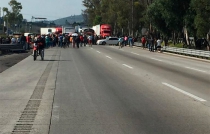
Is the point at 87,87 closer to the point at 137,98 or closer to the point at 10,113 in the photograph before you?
the point at 137,98

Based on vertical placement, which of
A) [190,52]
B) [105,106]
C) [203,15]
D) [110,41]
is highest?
[203,15]

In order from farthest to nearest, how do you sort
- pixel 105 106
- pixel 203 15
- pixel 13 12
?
pixel 13 12
pixel 203 15
pixel 105 106

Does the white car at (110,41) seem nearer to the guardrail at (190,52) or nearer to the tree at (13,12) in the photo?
the guardrail at (190,52)

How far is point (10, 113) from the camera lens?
10.8 m

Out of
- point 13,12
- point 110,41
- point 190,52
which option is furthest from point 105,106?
point 13,12

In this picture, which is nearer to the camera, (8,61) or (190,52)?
(8,61)

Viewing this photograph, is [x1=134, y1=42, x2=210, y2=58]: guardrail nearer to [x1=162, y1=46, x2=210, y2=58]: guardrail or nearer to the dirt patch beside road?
[x1=162, y1=46, x2=210, y2=58]: guardrail

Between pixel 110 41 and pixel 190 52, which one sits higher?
pixel 110 41

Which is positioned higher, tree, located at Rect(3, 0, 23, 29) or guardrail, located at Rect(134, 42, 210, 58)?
tree, located at Rect(3, 0, 23, 29)

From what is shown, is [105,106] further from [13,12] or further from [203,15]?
[13,12]

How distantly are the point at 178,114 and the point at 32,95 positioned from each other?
528 cm

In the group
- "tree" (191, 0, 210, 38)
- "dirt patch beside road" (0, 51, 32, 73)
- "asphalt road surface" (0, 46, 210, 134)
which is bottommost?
"asphalt road surface" (0, 46, 210, 134)

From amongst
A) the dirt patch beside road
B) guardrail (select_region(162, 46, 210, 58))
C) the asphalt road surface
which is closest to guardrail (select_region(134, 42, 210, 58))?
guardrail (select_region(162, 46, 210, 58))

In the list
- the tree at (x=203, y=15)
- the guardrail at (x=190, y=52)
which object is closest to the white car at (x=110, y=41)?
the guardrail at (x=190, y=52)
